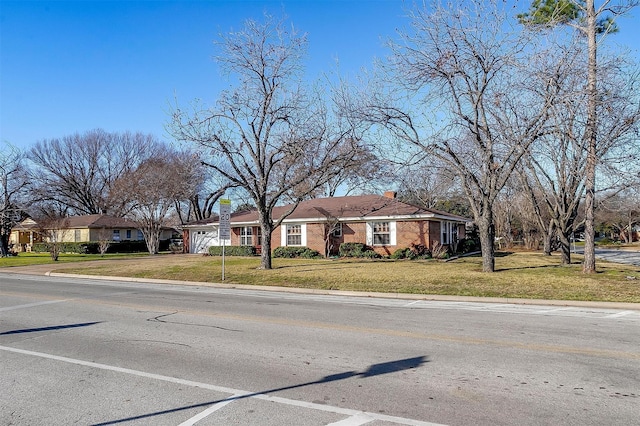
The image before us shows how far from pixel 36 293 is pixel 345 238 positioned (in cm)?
2047

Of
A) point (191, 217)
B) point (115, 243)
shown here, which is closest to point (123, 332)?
point (115, 243)

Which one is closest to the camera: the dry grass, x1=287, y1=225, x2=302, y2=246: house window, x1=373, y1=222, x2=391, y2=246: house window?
the dry grass

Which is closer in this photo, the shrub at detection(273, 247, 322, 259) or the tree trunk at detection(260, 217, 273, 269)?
the tree trunk at detection(260, 217, 273, 269)

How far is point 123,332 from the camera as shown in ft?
28.3

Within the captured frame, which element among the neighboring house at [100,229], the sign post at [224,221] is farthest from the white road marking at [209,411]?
the neighboring house at [100,229]

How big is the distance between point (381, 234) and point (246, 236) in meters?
11.1

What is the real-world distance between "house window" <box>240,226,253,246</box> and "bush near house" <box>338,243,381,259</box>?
8126mm

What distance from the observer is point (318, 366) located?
6.32 meters

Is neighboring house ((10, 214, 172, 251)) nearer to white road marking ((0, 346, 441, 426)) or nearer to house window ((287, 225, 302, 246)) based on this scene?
house window ((287, 225, 302, 246))

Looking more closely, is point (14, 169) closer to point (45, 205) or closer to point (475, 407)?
point (45, 205)

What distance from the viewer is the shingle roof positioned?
99.9ft

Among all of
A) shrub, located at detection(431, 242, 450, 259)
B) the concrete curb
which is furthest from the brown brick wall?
the concrete curb

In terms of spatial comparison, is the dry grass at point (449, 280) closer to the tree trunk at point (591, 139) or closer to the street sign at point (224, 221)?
the tree trunk at point (591, 139)

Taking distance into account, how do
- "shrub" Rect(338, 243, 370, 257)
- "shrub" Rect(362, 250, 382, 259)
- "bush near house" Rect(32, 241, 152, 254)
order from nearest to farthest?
"shrub" Rect(362, 250, 382, 259)
"shrub" Rect(338, 243, 370, 257)
"bush near house" Rect(32, 241, 152, 254)
